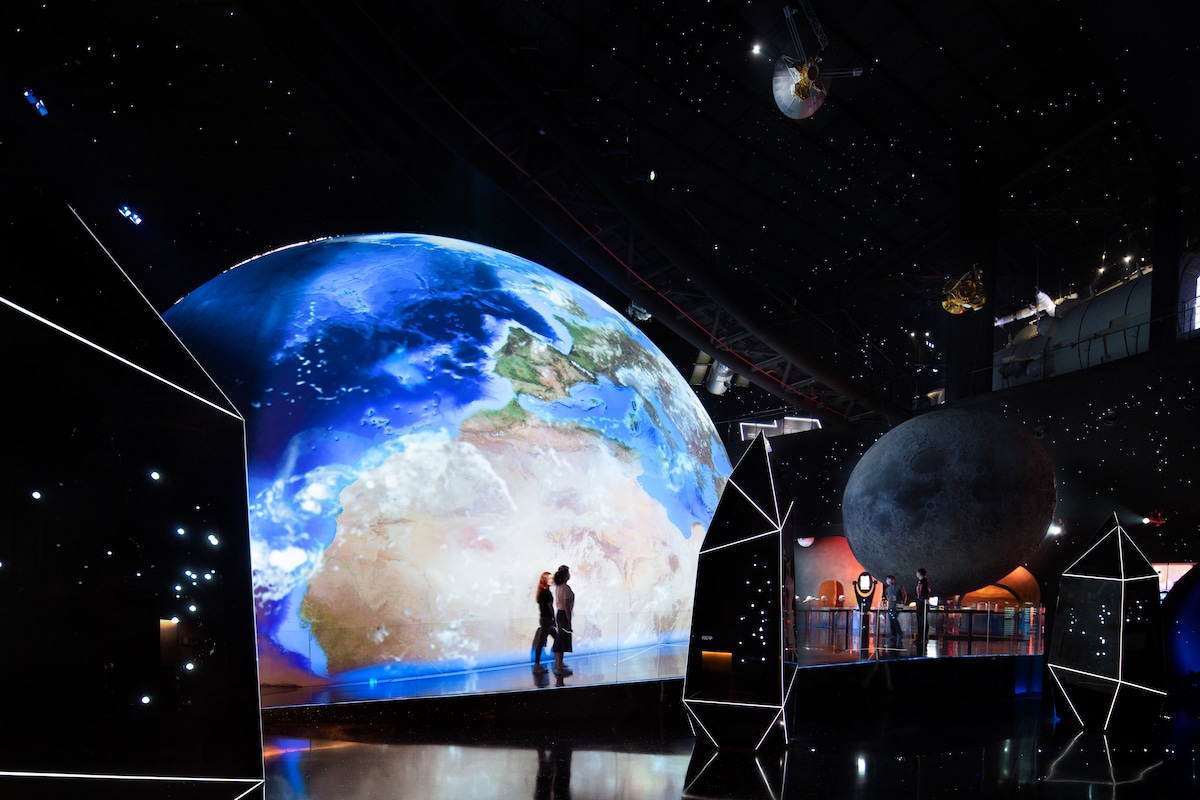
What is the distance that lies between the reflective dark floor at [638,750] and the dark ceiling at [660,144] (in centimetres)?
554

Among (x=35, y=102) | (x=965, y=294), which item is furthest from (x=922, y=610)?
(x=35, y=102)

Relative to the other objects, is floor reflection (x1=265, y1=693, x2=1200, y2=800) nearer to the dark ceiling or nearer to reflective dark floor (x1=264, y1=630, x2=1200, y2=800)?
reflective dark floor (x1=264, y1=630, x2=1200, y2=800)

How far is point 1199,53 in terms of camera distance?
1236 cm

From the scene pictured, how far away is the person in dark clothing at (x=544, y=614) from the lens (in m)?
9.01

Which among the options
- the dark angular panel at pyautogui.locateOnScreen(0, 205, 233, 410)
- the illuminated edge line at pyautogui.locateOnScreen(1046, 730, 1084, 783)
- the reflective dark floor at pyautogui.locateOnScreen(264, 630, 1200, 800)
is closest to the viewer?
the dark angular panel at pyautogui.locateOnScreen(0, 205, 233, 410)

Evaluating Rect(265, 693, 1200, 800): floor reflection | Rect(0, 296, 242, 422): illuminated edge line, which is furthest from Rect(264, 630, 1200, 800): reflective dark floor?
Rect(0, 296, 242, 422): illuminated edge line

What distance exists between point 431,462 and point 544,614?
2073 mm

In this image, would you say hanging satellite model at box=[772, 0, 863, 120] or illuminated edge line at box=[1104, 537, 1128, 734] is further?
hanging satellite model at box=[772, 0, 863, 120]

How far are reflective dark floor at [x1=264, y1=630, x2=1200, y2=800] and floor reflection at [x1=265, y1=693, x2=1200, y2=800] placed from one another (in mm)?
21

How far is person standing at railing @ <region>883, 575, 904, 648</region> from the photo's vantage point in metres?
13.8

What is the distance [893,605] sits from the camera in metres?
14.4

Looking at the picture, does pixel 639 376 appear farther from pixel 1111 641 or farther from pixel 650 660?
pixel 1111 641

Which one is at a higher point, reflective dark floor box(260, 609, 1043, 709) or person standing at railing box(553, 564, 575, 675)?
person standing at railing box(553, 564, 575, 675)

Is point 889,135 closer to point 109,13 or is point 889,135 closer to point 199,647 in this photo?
point 109,13
